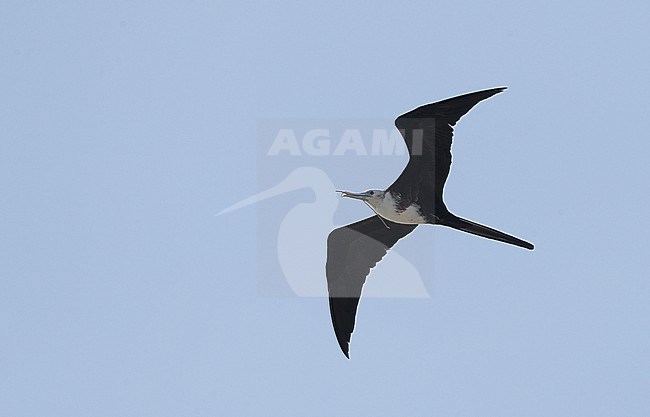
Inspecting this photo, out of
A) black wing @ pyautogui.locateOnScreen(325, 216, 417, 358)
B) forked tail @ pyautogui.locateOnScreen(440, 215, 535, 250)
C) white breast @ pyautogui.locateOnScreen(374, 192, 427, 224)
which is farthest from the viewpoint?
black wing @ pyautogui.locateOnScreen(325, 216, 417, 358)

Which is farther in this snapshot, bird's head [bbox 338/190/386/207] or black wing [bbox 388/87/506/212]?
bird's head [bbox 338/190/386/207]

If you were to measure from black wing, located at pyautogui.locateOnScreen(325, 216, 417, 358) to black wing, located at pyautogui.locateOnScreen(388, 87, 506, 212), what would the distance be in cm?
70

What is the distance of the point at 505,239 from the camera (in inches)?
407

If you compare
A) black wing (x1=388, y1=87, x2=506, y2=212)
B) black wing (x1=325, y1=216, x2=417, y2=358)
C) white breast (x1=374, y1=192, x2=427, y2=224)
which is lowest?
black wing (x1=325, y1=216, x2=417, y2=358)

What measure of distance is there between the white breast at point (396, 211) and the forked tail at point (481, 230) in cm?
24

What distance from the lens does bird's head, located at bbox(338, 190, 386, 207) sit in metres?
10.7

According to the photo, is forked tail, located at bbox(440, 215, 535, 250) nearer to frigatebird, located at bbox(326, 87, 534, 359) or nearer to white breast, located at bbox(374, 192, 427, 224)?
frigatebird, located at bbox(326, 87, 534, 359)

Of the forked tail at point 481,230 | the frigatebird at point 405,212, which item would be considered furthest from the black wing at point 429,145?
the forked tail at point 481,230

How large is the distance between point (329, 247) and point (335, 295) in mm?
463

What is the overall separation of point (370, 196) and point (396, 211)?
0.89 ft

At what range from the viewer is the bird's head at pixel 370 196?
10.7 meters

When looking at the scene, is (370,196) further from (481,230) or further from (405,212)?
(481,230)

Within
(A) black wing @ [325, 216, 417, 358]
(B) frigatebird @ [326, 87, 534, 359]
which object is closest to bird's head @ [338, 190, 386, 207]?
(B) frigatebird @ [326, 87, 534, 359]

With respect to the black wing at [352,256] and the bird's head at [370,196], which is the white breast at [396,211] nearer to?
the bird's head at [370,196]
